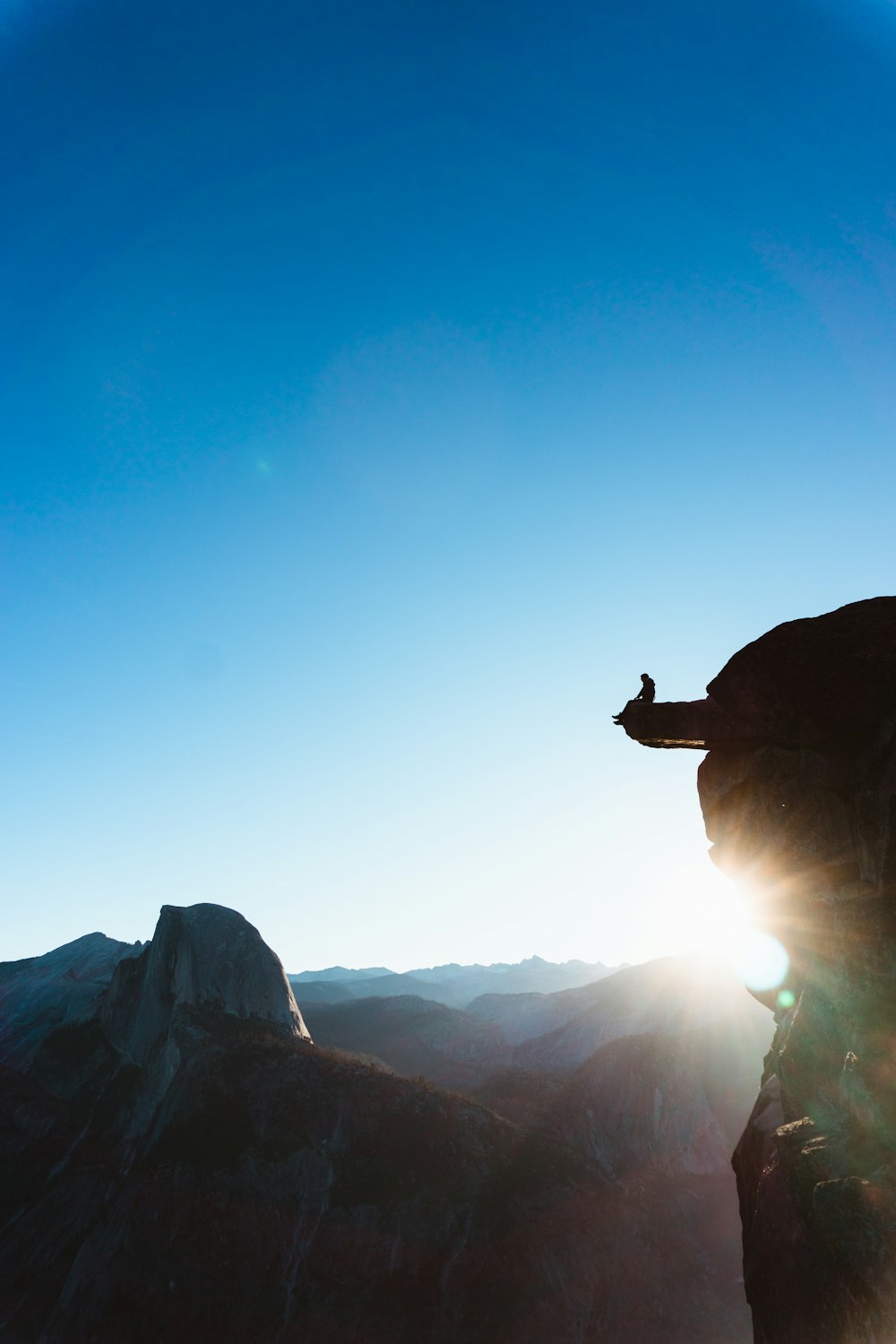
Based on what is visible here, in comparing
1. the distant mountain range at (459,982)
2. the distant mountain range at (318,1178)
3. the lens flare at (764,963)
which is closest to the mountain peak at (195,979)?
the distant mountain range at (318,1178)

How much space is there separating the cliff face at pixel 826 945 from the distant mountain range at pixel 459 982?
116 metres

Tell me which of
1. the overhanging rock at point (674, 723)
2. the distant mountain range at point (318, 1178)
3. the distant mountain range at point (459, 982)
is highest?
the overhanging rock at point (674, 723)

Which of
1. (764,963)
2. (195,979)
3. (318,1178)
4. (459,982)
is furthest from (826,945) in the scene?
(459,982)

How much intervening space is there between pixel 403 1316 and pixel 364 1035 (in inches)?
1914

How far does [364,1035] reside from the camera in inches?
2958

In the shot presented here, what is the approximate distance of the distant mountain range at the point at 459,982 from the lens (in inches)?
5128

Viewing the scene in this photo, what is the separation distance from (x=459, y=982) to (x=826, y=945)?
16785 centimetres

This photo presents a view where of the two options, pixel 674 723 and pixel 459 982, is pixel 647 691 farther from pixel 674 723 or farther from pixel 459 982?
pixel 459 982

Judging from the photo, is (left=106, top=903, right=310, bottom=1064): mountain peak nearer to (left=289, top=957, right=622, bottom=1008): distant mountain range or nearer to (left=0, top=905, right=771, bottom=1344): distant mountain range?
(left=0, top=905, right=771, bottom=1344): distant mountain range

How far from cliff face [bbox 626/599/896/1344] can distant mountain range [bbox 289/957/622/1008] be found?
11617 centimetres

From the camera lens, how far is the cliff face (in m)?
13.8

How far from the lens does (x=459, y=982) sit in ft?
547

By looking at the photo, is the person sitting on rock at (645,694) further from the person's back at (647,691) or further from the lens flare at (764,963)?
the lens flare at (764,963)

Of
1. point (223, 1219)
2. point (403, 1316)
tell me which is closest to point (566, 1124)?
point (403, 1316)
